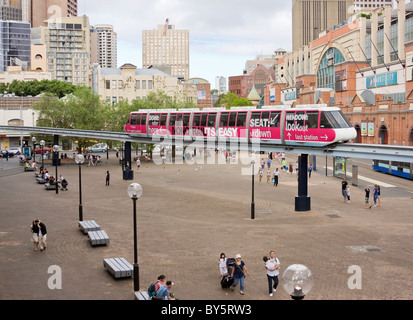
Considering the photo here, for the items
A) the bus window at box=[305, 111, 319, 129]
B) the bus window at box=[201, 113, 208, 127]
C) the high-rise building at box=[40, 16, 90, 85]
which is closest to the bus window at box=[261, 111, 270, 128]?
the bus window at box=[305, 111, 319, 129]

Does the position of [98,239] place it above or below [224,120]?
below

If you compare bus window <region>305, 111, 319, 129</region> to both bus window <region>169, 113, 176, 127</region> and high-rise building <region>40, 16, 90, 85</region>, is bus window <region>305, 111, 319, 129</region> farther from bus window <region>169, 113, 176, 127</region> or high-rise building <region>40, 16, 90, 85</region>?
high-rise building <region>40, 16, 90, 85</region>

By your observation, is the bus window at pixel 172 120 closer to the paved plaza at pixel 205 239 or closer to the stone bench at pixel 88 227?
the paved plaza at pixel 205 239

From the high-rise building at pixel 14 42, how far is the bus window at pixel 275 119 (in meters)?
173

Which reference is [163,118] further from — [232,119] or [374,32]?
[374,32]

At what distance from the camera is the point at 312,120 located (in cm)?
2923

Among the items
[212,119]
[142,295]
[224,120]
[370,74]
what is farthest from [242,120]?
[370,74]

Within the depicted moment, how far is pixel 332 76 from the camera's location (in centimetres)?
9125

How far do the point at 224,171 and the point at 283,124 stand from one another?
2401 centimetres

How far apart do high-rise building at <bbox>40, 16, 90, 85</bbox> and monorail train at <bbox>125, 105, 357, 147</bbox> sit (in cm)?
14540

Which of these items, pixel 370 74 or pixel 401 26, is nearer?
pixel 401 26

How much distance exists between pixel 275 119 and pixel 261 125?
4.83 ft
